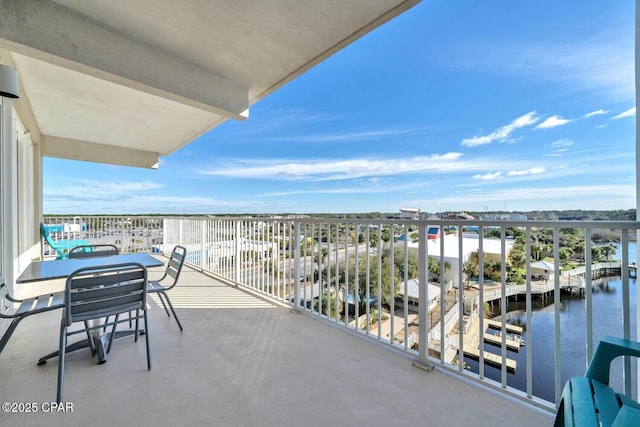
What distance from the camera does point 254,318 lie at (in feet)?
9.89

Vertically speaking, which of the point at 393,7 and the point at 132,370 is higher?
the point at 393,7

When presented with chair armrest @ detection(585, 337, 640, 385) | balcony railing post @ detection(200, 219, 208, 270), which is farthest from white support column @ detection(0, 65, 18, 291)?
chair armrest @ detection(585, 337, 640, 385)

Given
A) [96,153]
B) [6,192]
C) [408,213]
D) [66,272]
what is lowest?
[66,272]

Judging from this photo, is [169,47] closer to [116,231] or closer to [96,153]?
[96,153]

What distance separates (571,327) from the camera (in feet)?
5.53

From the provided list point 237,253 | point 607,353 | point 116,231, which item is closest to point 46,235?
point 116,231

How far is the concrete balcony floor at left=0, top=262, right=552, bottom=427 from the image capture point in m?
1.50

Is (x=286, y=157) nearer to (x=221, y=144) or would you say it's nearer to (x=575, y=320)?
(x=221, y=144)

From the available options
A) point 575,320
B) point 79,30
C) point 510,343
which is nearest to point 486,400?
point 575,320

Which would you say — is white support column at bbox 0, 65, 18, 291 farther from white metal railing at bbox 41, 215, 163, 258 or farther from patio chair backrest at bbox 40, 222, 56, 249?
white metal railing at bbox 41, 215, 163, 258

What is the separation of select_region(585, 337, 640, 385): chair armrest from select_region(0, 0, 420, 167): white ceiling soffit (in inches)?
103

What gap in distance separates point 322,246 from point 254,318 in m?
1.10

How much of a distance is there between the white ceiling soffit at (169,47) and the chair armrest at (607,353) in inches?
103

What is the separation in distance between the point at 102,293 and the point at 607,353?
2639 mm
